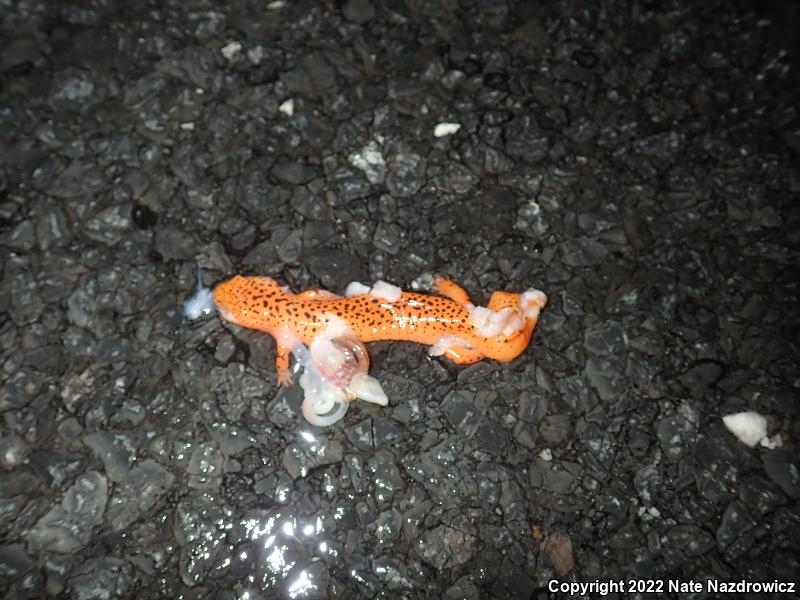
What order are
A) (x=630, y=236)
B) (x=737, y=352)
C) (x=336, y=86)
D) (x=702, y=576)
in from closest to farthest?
1. (x=702, y=576)
2. (x=737, y=352)
3. (x=630, y=236)
4. (x=336, y=86)

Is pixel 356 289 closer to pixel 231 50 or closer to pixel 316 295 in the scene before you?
pixel 316 295

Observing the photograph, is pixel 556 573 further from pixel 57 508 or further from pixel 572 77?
Answer: pixel 572 77

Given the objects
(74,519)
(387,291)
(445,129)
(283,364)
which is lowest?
(74,519)

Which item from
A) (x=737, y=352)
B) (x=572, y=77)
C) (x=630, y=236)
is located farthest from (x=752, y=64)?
(x=737, y=352)

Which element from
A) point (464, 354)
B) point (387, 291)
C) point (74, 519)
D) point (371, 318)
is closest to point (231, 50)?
point (387, 291)

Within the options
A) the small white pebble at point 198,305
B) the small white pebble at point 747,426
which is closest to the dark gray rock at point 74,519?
the small white pebble at point 198,305

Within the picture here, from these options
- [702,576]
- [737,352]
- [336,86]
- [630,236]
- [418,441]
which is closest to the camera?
[702,576]

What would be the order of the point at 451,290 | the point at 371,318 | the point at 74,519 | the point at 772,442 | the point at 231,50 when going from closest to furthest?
the point at 74,519
the point at 772,442
the point at 371,318
the point at 451,290
the point at 231,50
